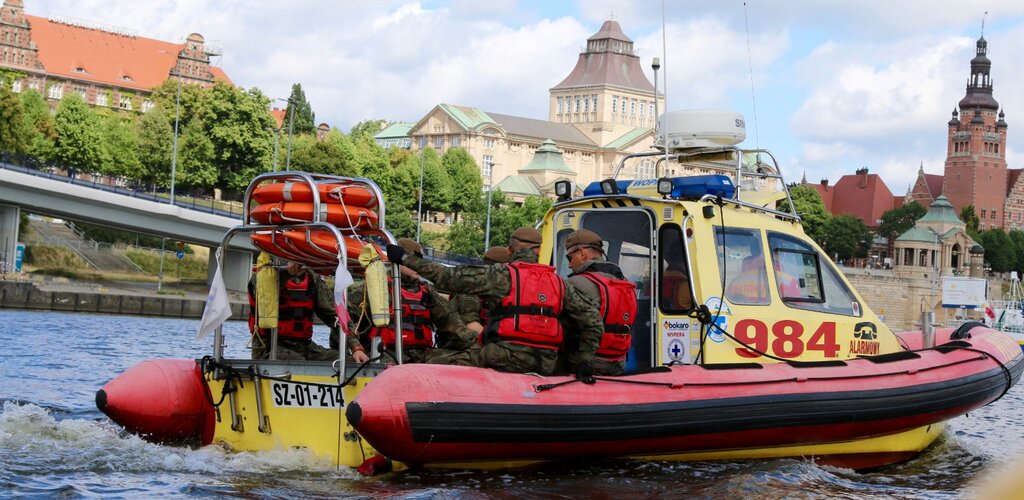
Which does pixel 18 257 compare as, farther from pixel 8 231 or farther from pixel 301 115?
pixel 301 115

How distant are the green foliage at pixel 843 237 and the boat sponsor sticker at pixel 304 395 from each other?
131m

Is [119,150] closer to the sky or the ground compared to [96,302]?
closer to the sky

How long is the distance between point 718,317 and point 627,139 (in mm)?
167202

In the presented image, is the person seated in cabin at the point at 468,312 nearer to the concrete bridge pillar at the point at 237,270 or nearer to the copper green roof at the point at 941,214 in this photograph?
the concrete bridge pillar at the point at 237,270

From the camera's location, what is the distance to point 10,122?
6731 centimetres

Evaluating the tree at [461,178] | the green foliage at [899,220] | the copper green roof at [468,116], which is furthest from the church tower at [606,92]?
the tree at [461,178]

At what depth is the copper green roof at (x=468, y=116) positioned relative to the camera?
16438 cm

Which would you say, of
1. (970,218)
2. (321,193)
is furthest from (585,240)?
(970,218)

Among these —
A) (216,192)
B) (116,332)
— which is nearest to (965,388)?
(116,332)

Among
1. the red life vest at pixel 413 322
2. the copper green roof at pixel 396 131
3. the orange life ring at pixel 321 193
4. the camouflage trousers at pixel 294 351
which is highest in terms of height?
the copper green roof at pixel 396 131

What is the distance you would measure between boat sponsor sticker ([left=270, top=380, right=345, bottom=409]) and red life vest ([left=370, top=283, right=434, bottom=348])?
1.19 meters

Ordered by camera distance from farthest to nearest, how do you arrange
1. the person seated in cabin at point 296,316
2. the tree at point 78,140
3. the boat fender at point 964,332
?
the tree at point 78,140, the boat fender at point 964,332, the person seated in cabin at point 296,316

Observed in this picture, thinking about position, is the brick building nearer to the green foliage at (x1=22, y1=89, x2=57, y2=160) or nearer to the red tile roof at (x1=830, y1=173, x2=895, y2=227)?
the green foliage at (x1=22, y1=89, x2=57, y2=160)

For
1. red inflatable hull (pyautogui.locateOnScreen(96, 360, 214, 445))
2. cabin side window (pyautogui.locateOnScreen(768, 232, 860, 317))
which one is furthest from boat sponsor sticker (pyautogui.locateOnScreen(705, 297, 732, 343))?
red inflatable hull (pyautogui.locateOnScreen(96, 360, 214, 445))
